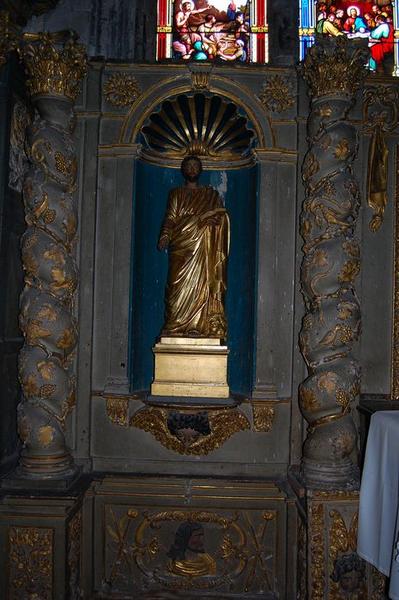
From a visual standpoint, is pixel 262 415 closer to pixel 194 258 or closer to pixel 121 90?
pixel 194 258

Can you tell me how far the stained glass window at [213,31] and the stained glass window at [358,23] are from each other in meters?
0.44

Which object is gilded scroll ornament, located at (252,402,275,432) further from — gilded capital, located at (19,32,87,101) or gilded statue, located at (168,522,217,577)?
gilded capital, located at (19,32,87,101)

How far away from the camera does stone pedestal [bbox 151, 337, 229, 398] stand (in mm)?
4430

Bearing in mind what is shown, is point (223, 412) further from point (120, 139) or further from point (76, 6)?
point (76, 6)

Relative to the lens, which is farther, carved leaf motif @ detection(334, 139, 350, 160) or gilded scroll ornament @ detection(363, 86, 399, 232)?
gilded scroll ornament @ detection(363, 86, 399, 232)

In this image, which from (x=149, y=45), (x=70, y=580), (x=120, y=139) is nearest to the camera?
(x=70, y=580)

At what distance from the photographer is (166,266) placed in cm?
505

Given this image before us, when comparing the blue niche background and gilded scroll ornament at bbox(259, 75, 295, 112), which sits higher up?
gilded scroll ornament at bbox(259, 75, 295, 112)

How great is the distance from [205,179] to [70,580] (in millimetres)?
3374

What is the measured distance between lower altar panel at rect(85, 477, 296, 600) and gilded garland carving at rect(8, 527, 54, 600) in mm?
504

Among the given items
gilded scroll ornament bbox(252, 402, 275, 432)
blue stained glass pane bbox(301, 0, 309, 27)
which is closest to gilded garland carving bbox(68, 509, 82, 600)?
gilded scroll ornament bbox(252, 402, 275, 432)

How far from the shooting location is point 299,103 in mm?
4496

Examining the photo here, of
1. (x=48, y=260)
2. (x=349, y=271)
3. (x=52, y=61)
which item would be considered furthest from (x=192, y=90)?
(x=349, y=271)

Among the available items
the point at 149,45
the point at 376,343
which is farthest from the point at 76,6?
the point at 376,343
